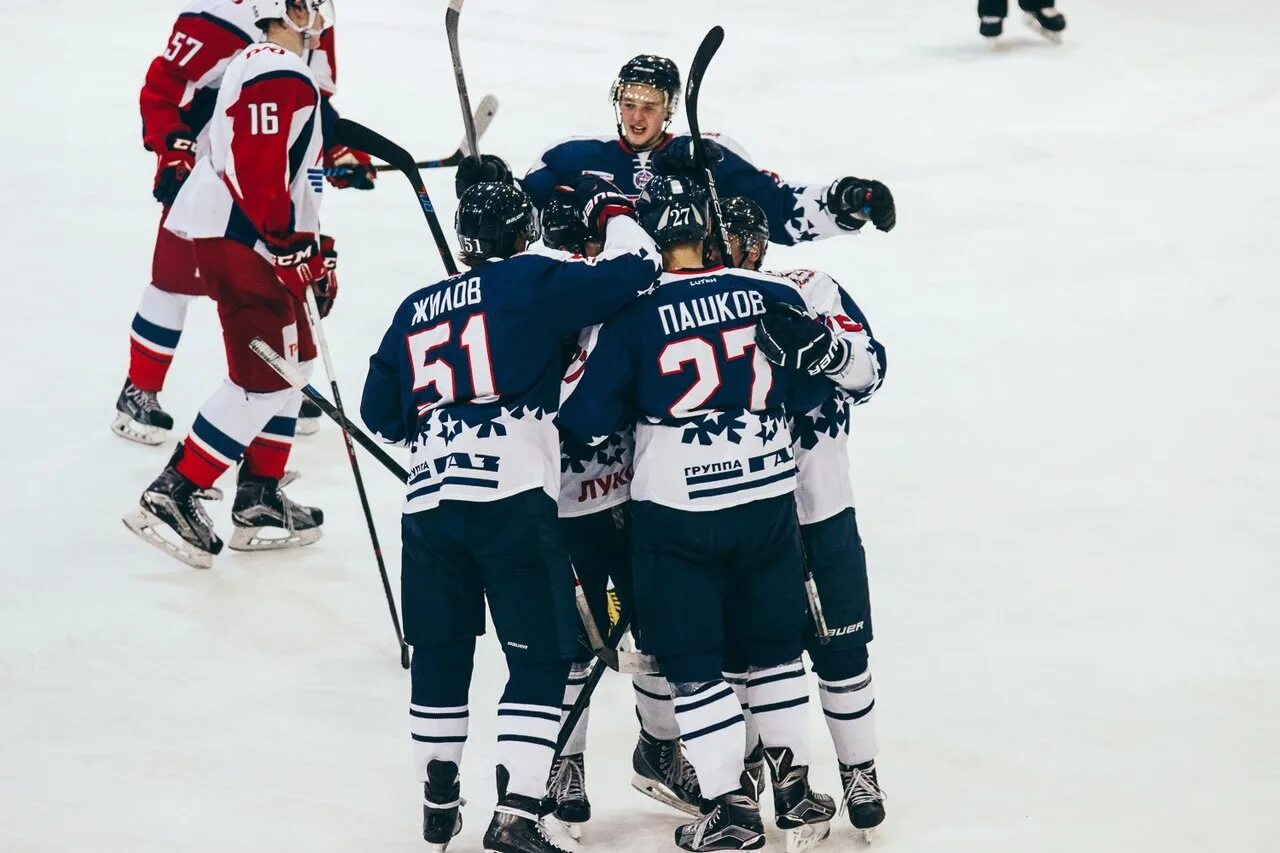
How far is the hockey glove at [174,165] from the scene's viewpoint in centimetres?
478

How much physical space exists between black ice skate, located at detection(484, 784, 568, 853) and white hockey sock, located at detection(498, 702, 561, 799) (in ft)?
0.06

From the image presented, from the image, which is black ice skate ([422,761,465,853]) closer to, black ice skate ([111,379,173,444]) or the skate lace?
the skate lace

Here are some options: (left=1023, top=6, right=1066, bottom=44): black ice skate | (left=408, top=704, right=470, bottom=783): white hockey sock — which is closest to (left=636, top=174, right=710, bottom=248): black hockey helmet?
(left=408, top=704, right=470, bottom=783): white hockey sock

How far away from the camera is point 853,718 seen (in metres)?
3.37

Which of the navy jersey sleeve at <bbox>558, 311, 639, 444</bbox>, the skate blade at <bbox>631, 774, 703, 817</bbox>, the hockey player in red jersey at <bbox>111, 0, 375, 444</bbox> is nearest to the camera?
the navy jersey sleeve at <bbox>558, 311, 639, 444</bbox>

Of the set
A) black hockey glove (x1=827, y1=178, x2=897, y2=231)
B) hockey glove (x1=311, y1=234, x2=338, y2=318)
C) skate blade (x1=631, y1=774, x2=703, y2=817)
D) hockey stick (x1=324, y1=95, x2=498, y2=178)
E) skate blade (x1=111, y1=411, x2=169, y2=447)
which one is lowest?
skate blade (x1=631, y1=774, x2=703, y2=817)

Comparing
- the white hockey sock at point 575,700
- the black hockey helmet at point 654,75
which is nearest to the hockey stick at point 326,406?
the white hockey sock at point 575,700

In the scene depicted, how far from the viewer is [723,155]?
3967 mm

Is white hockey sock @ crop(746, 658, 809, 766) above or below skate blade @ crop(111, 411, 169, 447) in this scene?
below

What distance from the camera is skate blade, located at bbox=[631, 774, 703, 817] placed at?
11.5 ft

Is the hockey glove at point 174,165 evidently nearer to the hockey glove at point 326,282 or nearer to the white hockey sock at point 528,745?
the hockey glove at point 326,282

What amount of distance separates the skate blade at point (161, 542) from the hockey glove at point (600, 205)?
4.96 feet

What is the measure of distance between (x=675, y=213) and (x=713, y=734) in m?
0.92

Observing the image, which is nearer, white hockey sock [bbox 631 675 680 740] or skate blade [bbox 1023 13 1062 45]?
white hockey sock [bbox 631 675 680 740]
